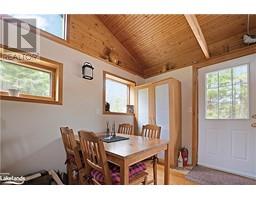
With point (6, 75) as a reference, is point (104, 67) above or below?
above

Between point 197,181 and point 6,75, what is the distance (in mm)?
3131

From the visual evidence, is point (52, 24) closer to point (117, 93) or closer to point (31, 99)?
point (31, 99)

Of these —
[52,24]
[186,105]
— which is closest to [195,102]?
[186,105]

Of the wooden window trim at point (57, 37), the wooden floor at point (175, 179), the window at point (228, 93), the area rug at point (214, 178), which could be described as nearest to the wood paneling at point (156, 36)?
the window at point (228, 93)

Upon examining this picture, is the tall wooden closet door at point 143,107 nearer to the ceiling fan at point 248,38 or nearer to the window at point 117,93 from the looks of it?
the window at point 117,93

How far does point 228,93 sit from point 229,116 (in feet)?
1.32

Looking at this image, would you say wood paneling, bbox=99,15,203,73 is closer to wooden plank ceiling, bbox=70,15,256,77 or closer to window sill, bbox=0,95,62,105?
wooden plank ceiling, bbox=70,15,256,77

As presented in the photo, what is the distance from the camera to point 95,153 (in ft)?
4.46

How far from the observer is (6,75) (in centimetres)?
207

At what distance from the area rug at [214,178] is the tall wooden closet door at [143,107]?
1418 mm

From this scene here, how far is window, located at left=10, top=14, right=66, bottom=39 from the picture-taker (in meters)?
2.33

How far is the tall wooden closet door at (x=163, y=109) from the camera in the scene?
3190mm
